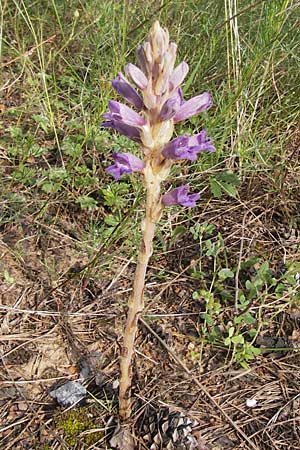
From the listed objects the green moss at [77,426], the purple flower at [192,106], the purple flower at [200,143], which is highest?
the purple flower at [192,106]

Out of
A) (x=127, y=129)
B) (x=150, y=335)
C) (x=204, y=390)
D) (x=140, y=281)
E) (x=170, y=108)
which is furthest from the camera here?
(x=150, y=335)

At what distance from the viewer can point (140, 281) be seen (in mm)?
1828

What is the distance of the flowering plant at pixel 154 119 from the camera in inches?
62.9

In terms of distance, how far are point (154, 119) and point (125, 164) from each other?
17 cm

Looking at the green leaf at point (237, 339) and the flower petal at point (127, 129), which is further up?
the flower petal at point (127, 129)

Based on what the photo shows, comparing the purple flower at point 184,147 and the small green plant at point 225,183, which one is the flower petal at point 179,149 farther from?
the small green plant at point 225,183

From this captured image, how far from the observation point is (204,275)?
2.80 m

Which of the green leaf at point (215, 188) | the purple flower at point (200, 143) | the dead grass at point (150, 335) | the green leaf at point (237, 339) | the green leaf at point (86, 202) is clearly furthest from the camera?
the green leaf at point (86, 202)

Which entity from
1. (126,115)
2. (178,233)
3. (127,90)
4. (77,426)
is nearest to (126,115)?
(126,115)

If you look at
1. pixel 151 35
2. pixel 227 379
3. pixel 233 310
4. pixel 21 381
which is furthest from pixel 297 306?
pixel 151 35

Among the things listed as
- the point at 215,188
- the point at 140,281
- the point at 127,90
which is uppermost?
the point at 127,90

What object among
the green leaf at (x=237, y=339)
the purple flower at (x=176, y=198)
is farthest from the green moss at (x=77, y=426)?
the purple flower at (x=176, y=198)

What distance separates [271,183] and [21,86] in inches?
74.8

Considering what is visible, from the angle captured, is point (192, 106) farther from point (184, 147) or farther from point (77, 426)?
point (77, 426)
